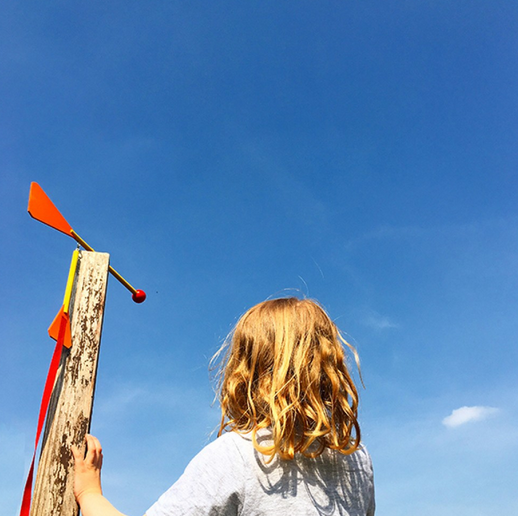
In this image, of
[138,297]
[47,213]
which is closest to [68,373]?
[138,297]

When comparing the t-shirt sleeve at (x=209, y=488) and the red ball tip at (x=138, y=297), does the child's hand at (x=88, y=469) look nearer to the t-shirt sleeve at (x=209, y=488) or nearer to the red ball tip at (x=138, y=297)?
the t-shirt sleeve at (x=209, y=488)

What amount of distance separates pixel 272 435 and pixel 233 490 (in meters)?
0.25

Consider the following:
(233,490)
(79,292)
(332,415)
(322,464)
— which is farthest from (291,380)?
(79,292)

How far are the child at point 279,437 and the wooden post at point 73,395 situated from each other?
0.39 ft

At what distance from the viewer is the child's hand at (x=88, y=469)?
2.22 metres

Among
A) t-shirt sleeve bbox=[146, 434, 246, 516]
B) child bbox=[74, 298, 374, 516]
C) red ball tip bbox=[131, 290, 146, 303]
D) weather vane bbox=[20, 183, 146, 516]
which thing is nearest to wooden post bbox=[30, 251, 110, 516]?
weather vane bbox=[20, 183, 146, 516]

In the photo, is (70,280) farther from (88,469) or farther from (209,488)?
(209,488)

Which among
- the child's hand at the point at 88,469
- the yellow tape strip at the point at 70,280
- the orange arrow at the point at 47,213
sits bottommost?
the child's hand at the point at 88,469

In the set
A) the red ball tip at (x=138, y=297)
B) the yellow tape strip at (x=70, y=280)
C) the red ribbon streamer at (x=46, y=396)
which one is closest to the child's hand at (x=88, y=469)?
the red ribbon streamer at (x=46, y=396)

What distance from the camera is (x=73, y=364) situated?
2551 mm

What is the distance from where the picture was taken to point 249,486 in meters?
1.74

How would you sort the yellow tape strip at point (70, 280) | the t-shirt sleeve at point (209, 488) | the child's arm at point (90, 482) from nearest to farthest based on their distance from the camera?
the t-shirt sleeve at point (209, 488) < the child's arm at point (90, 482) < the yellow tape strip at point (70, 280)

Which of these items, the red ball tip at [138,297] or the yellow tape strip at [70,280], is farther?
the red ball tip at [138,297]

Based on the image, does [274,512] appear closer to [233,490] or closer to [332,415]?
[233,490]
